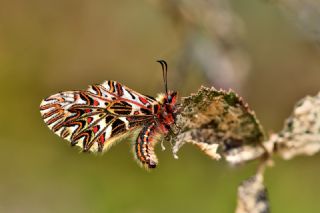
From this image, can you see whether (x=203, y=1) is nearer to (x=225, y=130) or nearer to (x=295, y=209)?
(x=225, y=130)

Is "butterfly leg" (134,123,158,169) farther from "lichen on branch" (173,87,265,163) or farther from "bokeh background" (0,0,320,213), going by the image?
"bokeh background" (0,0,320,213)

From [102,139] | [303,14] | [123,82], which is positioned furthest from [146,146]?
[123,82]

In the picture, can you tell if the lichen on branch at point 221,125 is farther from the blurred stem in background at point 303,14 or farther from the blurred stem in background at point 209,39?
the blurred stem in background at point 209,39

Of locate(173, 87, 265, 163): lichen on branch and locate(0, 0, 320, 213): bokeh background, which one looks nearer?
locate(173, 87, 265, 163): lichen on branch

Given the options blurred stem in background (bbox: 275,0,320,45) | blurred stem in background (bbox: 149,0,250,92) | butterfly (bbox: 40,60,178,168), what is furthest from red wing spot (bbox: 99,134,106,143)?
blurred stem in background (bbox: 275,0,320,45)

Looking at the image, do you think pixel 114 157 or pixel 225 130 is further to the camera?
pixel 114 157

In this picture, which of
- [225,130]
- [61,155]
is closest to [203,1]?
[225,130]

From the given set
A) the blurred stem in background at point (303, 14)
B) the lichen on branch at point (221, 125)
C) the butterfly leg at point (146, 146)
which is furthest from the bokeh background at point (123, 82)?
the lichen on branch at point (221, 125)
